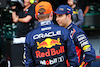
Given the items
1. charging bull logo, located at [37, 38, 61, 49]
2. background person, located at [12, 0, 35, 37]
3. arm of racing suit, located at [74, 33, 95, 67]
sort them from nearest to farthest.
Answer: charging bull logo, located at [37, 38, 61, 49]
arm of racing suit, located at [74, 33, 95, 67]
background person, located at [12, 0, 35, 37]

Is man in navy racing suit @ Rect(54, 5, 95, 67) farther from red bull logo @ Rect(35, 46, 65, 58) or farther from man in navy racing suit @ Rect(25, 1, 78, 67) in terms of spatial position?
red bull logo @ Rect(35, 46, 65, 58)

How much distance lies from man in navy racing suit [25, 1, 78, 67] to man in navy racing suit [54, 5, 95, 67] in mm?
364

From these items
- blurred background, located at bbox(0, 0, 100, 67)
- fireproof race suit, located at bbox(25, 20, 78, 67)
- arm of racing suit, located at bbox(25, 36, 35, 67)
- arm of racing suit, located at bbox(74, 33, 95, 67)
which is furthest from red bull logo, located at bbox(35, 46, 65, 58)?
blurred background, located at bbox(0, 0, 100, 67)

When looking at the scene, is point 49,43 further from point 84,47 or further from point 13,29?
point 13,29

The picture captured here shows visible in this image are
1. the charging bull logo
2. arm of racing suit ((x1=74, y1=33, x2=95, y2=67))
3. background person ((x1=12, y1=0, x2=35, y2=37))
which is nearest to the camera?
the charging bull logo

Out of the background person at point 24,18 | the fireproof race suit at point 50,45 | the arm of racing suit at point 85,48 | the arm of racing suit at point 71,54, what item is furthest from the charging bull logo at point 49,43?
the background person at point 24,18

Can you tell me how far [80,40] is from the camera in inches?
103

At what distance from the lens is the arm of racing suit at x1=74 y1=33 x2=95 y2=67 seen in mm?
2584

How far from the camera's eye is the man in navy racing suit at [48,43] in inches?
88.4

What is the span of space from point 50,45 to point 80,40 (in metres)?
0.60

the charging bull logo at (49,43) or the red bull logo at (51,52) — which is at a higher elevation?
the charging bull logo at (49,43)

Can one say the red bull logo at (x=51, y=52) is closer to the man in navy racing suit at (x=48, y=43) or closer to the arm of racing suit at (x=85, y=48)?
the man in navy racing suit at (x=48, y=43)

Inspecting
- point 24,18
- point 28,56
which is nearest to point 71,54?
point 28,56

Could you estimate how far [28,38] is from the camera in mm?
2312
